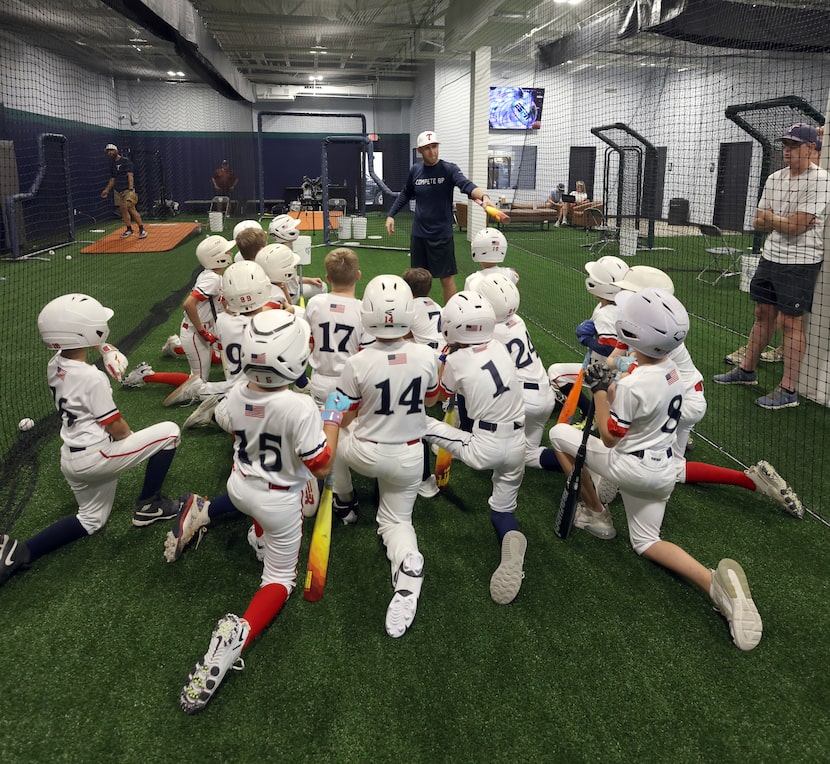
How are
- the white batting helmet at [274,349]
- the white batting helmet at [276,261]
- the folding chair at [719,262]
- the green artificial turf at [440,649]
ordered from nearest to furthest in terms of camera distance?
the green artificial turf at [440,649], the white batting helmet at [274,349], the white batting helmet at [276,261], the folding chair at [719,262]

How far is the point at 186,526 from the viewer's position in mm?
3227

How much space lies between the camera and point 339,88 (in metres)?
25.4

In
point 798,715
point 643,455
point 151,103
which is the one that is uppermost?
point 151,103

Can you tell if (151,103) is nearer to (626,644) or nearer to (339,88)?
(339,88)

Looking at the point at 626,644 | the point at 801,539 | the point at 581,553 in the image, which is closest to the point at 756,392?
the point at 801,539

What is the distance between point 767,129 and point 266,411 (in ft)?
49.8

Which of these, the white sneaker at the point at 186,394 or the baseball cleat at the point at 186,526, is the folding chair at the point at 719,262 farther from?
the baseball cleat at the point at 186,526

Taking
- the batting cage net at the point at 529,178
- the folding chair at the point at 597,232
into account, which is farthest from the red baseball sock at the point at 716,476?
the folding chair at the point at 597,232

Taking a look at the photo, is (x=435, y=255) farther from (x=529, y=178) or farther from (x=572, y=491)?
(x=529, y=178)

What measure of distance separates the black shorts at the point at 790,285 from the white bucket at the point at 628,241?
7.43m

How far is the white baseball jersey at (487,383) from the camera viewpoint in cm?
321

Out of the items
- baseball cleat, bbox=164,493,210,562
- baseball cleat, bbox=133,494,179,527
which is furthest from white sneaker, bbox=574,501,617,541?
baseball cleat, bbox=133,494,179,527

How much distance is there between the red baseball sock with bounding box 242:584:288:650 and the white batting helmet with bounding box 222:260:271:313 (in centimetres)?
164

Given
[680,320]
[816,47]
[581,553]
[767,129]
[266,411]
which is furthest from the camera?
[767,129]
